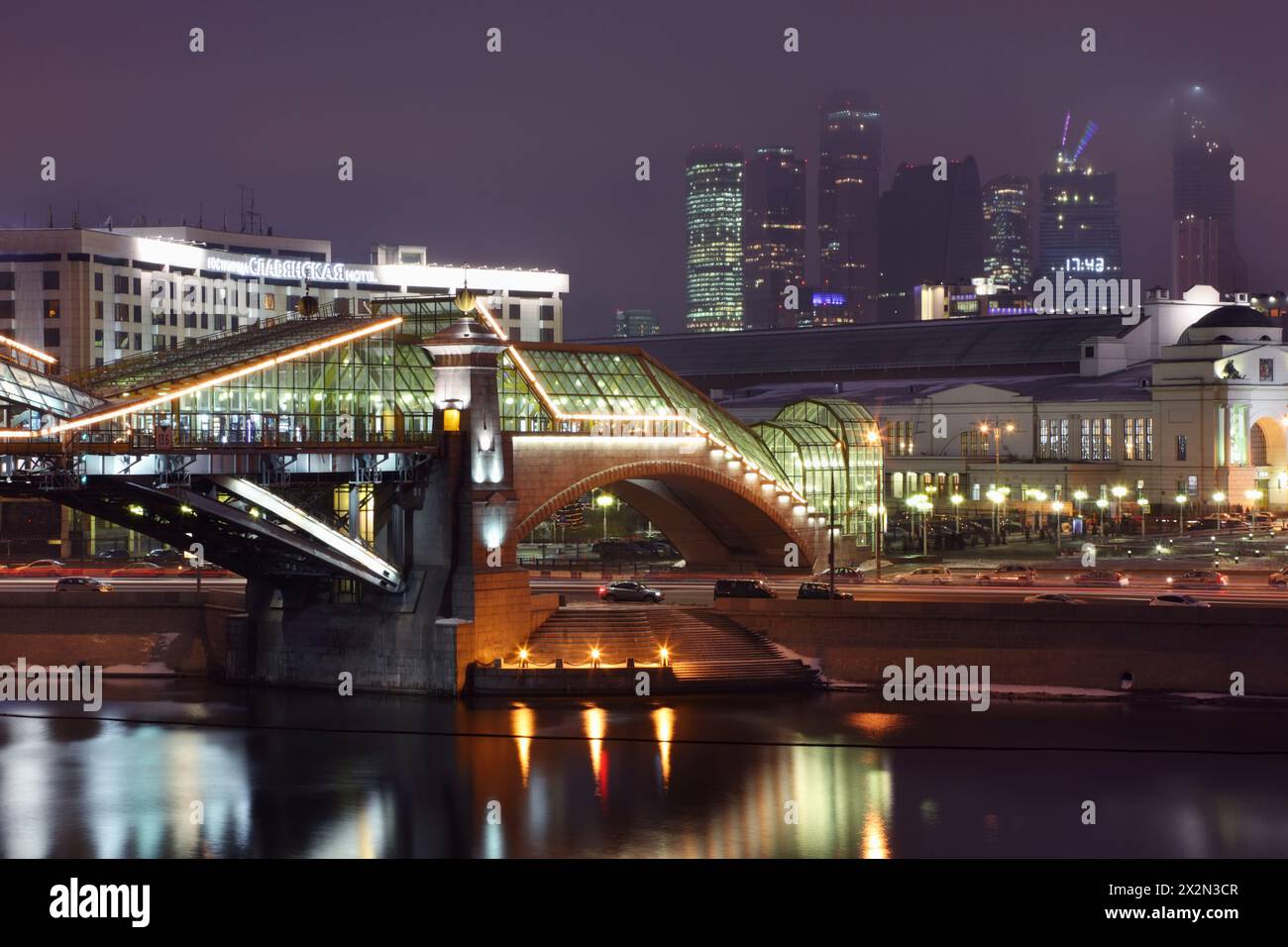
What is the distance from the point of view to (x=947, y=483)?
11550cm

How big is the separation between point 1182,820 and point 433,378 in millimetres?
28659

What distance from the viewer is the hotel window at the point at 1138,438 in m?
111

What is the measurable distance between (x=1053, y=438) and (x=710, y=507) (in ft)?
150

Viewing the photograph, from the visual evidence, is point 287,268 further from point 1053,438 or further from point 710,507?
point 710,507

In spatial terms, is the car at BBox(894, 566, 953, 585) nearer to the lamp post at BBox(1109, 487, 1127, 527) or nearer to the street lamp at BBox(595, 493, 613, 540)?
the street lamp at BBox(595, 493, 613, 540)

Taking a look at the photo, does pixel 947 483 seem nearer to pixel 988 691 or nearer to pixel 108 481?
pixel 988 691

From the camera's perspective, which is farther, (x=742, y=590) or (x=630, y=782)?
(x=742, y=590)

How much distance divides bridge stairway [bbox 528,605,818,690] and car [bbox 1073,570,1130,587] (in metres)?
15.0
